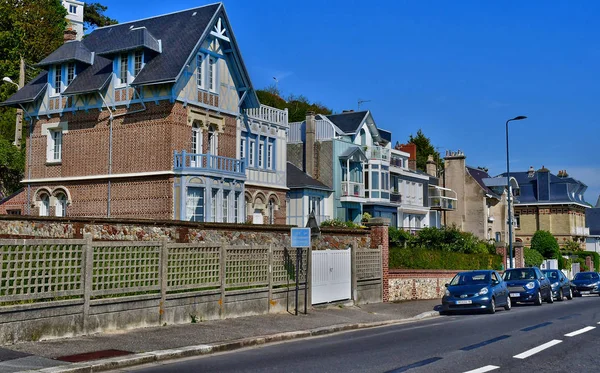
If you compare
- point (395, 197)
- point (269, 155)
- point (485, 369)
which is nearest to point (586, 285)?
point (395, 197)

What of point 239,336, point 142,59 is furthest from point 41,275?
point 142,59

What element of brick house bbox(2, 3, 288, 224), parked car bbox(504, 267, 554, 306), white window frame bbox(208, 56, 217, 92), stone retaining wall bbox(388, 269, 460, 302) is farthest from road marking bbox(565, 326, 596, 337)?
Answer: white window frame bbox(208, 56, 217, 92)

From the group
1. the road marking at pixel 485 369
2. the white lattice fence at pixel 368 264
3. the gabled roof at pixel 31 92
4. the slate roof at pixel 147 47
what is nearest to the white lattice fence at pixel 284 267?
the white lattice fence at pixel 368 264

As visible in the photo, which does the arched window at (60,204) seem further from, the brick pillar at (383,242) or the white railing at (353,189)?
the white railing at (353,189)

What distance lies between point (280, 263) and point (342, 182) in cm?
2804

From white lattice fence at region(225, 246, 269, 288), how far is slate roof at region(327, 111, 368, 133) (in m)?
31.8

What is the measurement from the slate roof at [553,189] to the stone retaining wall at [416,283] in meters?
50.6

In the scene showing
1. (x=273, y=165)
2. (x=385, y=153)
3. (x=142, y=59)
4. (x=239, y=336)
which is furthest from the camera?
(x=385, y=153)

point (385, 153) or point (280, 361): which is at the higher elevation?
point (385, 153)

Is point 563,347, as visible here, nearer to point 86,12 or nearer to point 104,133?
point 104,133

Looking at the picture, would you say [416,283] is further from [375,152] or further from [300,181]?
[375,152]

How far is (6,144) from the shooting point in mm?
42156

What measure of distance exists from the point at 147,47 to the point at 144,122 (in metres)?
3.43

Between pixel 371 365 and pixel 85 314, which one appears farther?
pixel 85 314
